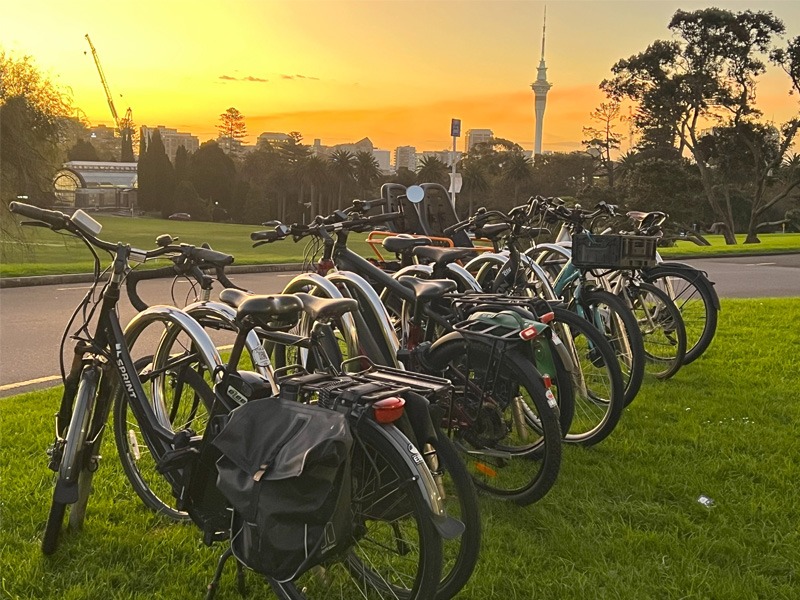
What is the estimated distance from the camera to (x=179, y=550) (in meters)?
3.01

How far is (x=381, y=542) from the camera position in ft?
8.50

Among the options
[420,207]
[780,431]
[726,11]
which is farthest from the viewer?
[726,11]

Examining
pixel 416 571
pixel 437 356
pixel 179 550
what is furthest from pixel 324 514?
pixel 437 356

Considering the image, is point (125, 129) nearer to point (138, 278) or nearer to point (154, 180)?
point (154, 180)

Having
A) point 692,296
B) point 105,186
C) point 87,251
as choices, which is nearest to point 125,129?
point 105,186

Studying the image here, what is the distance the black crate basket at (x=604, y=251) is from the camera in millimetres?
5074

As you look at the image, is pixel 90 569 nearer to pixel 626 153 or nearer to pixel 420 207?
pixel 420 207

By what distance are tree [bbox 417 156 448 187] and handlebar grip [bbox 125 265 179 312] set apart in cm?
4566

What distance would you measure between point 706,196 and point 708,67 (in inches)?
226

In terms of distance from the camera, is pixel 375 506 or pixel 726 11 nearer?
pixel 375 506

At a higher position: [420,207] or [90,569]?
[420,207]

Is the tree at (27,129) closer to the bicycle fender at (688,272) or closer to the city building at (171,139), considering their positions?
the bicycle fender at (688,272)

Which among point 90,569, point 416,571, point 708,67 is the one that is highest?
point 708,67

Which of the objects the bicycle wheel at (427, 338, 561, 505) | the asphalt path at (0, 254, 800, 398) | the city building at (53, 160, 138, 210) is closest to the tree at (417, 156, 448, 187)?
the city building at (53, 160, 138, 210)
